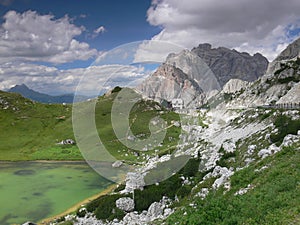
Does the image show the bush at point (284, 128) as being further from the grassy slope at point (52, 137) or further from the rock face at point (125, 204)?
the grassy slope at point (52, 137)

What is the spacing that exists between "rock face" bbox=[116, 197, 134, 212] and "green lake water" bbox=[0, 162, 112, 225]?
876 inches

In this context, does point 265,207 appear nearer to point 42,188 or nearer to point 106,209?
point 106,209

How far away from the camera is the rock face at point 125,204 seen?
42969 millimetres

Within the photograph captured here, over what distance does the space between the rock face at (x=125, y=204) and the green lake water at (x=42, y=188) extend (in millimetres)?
22243

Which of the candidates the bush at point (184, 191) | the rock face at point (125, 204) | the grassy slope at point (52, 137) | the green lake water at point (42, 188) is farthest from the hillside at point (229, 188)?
the grassy slope at point (52, 137)

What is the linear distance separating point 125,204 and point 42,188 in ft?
150

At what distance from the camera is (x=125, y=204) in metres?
43.4

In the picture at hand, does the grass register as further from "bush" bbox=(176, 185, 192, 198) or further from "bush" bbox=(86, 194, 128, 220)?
"bush" bbox=(86, 194, 128, 220)

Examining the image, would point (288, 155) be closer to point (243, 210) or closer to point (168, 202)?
point (243, 210)

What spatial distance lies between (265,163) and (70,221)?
105 ft

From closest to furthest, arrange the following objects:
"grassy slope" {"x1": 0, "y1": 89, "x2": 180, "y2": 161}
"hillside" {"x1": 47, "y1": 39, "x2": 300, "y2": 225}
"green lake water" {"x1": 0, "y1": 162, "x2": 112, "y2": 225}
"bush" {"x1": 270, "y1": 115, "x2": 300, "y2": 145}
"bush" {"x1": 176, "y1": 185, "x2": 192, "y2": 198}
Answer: "hillside" {"x1": 47, "y1": 39, "x2": 300, "y2": 225} → "bush" {"x1": 270, "y1": 115, "x2": 300, "y2": 145} → "bush" {"x1": 176, "y1": 185, "x2": 192, "y2": 198} → "green lake water" {"x1": 0, "y1": 162, "x2": 112, "y2": 225} → "grassy slope" {"x1": 0, "y1": 89, "x2": 180, "y2": 161}

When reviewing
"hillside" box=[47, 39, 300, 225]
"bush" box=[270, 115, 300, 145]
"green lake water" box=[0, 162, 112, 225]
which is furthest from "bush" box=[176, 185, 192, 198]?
"green lake water" box=[0, 162, 112, 225]

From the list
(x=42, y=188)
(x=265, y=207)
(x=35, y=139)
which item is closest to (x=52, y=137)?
(x=35, y=139)

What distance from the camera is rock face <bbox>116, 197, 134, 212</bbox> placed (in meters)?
43.0
